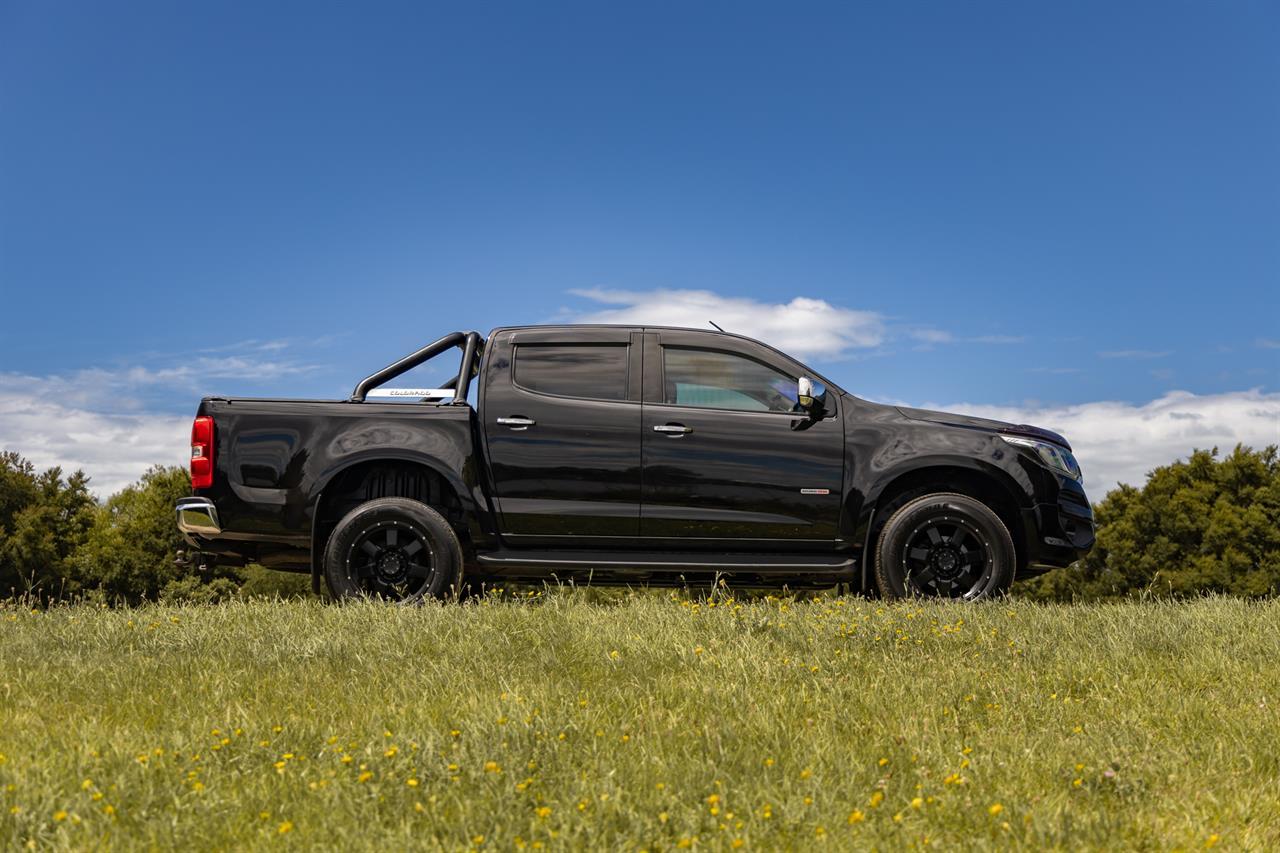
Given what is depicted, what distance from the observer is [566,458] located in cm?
833

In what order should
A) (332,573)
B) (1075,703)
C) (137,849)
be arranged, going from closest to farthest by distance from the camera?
(137,849) → (1075,703) → (332,573)

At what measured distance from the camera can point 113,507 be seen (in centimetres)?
4503

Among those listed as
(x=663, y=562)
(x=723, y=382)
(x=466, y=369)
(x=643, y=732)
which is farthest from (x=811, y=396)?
(x=643, y=732)

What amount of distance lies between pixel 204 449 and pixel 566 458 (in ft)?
9.06

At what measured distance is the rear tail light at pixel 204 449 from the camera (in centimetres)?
830

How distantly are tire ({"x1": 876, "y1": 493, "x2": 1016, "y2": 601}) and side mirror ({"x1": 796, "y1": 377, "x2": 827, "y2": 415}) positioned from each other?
3.39ft

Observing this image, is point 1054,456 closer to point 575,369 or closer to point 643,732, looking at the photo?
point 575,369

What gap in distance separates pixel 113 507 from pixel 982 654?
45.4m

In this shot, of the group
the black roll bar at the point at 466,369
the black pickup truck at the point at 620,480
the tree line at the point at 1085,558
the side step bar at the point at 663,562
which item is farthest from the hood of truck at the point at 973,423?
the tree line at the point at 1085,558

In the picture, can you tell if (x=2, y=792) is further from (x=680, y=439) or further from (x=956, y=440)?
(x=956, y=440)

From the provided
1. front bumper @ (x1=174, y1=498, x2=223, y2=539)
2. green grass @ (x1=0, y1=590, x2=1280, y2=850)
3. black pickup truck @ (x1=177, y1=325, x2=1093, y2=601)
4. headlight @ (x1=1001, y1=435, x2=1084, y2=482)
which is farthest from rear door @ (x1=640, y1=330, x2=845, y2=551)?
front bumper @ (x1=174, y1=498, x2=223, y2=539)

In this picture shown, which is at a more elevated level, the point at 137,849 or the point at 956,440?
the point at 956,440

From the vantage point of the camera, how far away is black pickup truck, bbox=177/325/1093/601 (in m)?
8.30

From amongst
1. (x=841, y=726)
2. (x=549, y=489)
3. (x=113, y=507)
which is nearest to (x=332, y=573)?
(x=549, y=489)
